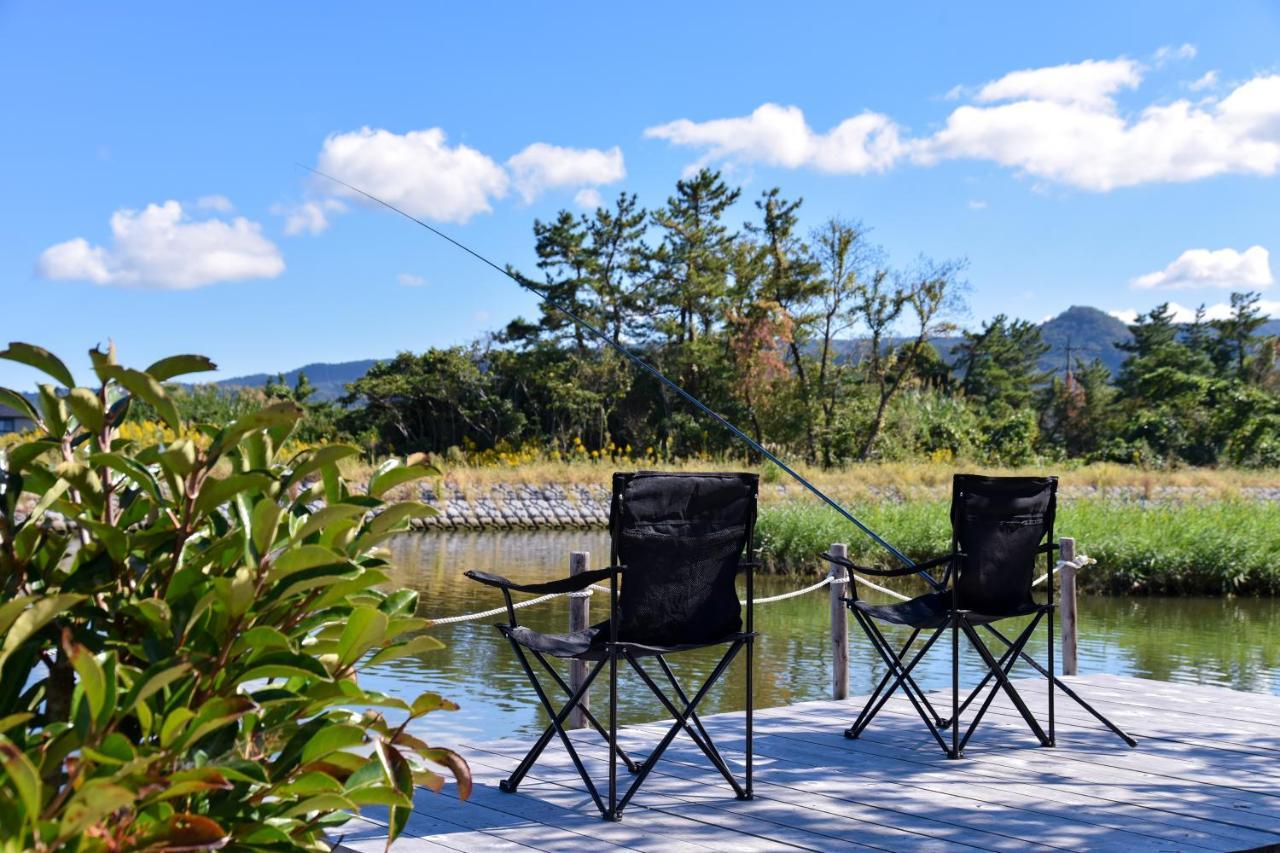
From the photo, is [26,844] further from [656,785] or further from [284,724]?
[656,785]

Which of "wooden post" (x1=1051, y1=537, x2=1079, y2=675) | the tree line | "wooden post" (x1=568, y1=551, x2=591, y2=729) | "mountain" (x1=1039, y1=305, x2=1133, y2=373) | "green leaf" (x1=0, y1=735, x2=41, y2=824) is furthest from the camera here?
"mountain" (x1=1039, y1=305, x2=1133, y2=373)

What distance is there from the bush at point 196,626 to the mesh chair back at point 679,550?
1.63m

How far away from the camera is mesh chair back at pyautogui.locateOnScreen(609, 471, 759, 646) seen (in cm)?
347

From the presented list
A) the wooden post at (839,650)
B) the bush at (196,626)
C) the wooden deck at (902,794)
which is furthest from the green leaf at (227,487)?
the wooden post at (839,650)

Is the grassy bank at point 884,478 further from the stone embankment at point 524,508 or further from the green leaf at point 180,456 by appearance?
the green leaf at point 180,456

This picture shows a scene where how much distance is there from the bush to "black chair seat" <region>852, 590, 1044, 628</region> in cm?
266

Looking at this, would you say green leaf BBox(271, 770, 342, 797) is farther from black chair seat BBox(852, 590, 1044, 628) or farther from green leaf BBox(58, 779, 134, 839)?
black chair seat BBox(852, 590, 1044, 628)

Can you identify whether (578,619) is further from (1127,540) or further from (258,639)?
(1127,540)

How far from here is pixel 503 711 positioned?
675 cm

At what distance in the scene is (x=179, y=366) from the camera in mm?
1722

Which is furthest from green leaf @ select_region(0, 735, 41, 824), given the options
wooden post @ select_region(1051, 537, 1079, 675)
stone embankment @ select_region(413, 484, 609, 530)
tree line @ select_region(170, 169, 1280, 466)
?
tree line @ select_region(170, 169, 1280, 466)

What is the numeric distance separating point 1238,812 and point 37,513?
127 inches

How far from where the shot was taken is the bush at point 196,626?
59.9 inches

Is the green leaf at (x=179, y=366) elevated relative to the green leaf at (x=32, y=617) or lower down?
elevated
